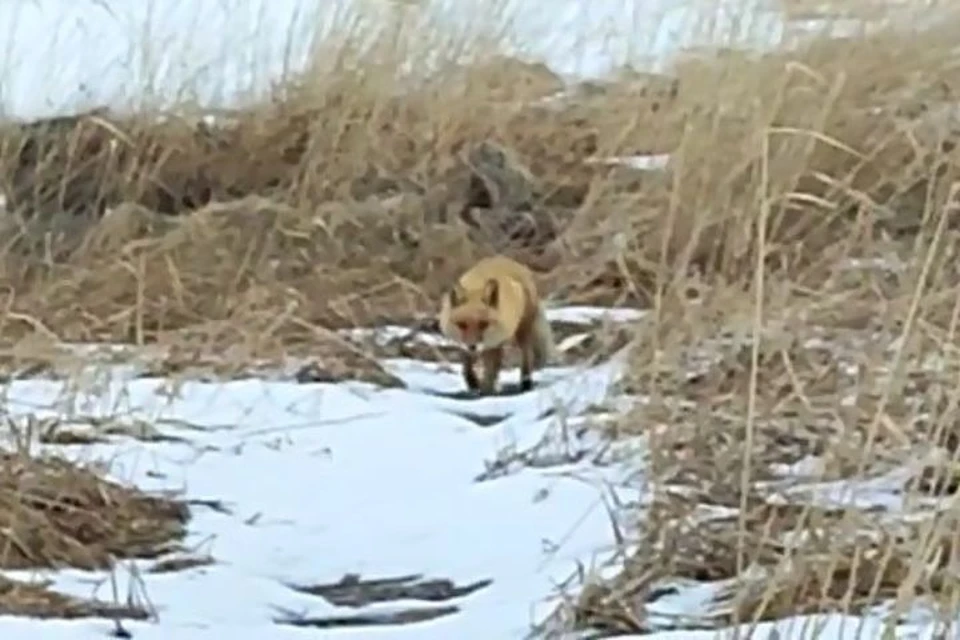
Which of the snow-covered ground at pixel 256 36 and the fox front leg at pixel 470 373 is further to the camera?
the snow-covered ground at pixel 256 36

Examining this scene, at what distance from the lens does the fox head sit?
341 cm

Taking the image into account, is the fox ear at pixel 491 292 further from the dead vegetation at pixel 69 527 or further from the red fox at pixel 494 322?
the dead vegetation at pixel 69 527

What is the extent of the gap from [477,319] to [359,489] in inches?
23.2

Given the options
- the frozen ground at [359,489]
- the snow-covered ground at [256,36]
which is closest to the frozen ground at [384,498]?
the frozen ground at [359,489]

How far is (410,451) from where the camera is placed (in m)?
3.07

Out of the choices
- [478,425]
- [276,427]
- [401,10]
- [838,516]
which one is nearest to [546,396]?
[478,425]

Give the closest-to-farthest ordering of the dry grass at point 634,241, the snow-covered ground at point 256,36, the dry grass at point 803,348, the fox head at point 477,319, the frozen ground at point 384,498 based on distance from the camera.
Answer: the dry grass at point 803,348
the frozen ground at point 384,498
the dry grass at point 634,241
the fox head at point 477,319
the snow-covered ground at point 256,36

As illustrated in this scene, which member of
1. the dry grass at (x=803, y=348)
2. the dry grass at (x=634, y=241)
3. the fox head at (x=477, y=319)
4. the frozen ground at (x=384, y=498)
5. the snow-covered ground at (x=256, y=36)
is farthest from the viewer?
the snow-covered ground at (x=256, y=36)

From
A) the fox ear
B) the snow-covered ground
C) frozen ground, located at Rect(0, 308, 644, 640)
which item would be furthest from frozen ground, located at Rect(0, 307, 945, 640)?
the snow-covered ground

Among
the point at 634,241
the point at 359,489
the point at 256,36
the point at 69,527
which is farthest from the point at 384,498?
the point at 256,36

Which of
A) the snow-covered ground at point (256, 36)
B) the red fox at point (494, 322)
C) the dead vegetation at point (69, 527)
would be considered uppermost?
the snow-covered ground at point (256, 36)

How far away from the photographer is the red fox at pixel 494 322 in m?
3.42

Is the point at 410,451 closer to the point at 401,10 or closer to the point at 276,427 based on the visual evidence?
the point at 276,427

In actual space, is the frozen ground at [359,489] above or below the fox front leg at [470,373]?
below
